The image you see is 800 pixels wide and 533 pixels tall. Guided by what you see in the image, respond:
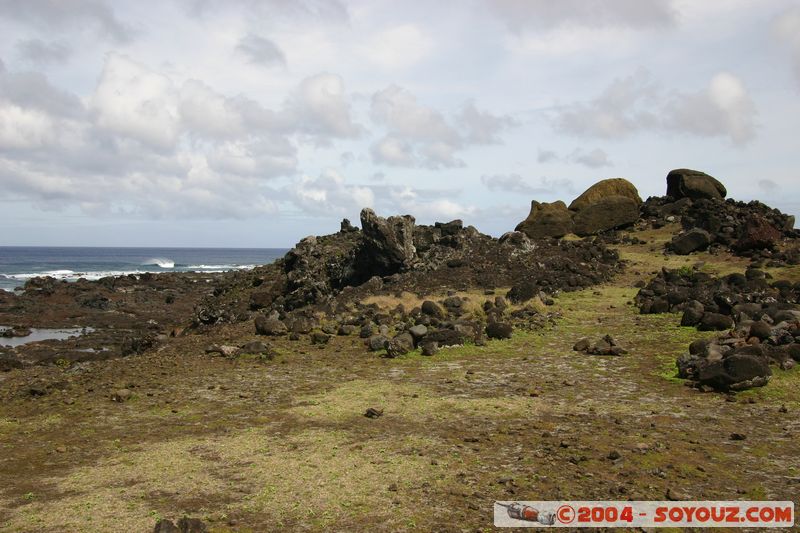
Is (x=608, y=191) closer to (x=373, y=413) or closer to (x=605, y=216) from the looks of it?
(x=605, y=216)

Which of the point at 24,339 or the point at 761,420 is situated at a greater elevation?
the point at 761,420

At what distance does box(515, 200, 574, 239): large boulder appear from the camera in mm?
42312

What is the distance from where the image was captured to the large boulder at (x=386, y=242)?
31.8 metres

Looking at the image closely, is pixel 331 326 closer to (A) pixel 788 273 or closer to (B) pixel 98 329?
(A) pixel 788 273

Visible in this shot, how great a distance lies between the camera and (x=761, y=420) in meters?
11.6

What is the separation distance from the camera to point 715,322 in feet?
62.9

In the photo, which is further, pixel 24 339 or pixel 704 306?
pixel 24 339

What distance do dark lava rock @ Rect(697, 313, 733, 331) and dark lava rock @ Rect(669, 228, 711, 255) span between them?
1783 centimetres

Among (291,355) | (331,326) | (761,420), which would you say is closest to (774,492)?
(761,420)

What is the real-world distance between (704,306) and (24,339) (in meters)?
40.3

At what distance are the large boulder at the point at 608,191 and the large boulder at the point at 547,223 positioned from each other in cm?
290

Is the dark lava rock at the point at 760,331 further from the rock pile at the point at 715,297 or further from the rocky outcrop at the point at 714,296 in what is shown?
the rocky outcrop at the point at 714,296

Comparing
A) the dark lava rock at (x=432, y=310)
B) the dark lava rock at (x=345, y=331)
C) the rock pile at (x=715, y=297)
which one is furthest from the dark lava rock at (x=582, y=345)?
the dark lava rock at (x=345, y=331)

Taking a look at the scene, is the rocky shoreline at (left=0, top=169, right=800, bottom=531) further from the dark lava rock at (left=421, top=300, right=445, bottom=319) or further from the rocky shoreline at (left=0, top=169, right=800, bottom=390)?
the rocky shoreline at (left=0, top=169, right=800, bottom=390)
